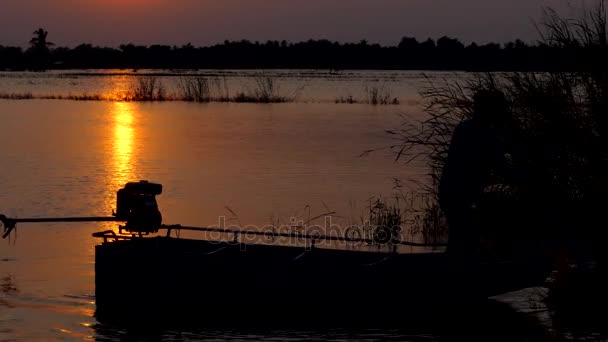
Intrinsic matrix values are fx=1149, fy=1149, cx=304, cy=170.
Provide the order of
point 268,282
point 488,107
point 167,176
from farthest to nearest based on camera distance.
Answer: point 167,176, point 268,282, point 488,107

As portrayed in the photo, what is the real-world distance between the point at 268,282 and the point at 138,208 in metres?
1.50

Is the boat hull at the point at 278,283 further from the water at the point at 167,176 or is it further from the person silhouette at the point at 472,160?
the person silhouette at the point at 472,160

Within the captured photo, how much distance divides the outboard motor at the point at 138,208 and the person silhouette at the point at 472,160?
9.96 ft

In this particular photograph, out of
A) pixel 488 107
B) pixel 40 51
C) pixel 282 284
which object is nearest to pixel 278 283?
pixel 282 284

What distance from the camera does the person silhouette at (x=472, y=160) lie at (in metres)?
10.1

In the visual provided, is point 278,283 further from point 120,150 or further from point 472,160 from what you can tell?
point 120,150

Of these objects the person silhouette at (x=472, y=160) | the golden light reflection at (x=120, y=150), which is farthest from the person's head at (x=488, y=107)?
the golden light reflection at (x=120, y=150)

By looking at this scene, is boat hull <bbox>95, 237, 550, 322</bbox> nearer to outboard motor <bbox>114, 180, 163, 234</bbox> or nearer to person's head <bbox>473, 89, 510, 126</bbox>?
outboard motor <bbox>114, 180, 163, 234</bbox>

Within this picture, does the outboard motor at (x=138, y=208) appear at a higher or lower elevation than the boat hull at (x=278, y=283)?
higher

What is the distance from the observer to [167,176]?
2442cm

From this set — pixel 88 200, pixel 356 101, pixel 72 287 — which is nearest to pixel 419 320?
pixel 72 287

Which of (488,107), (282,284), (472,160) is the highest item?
(488,107)

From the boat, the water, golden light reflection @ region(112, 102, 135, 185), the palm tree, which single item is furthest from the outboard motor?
the palm tree

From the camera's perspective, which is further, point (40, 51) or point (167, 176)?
point (40, 51)
